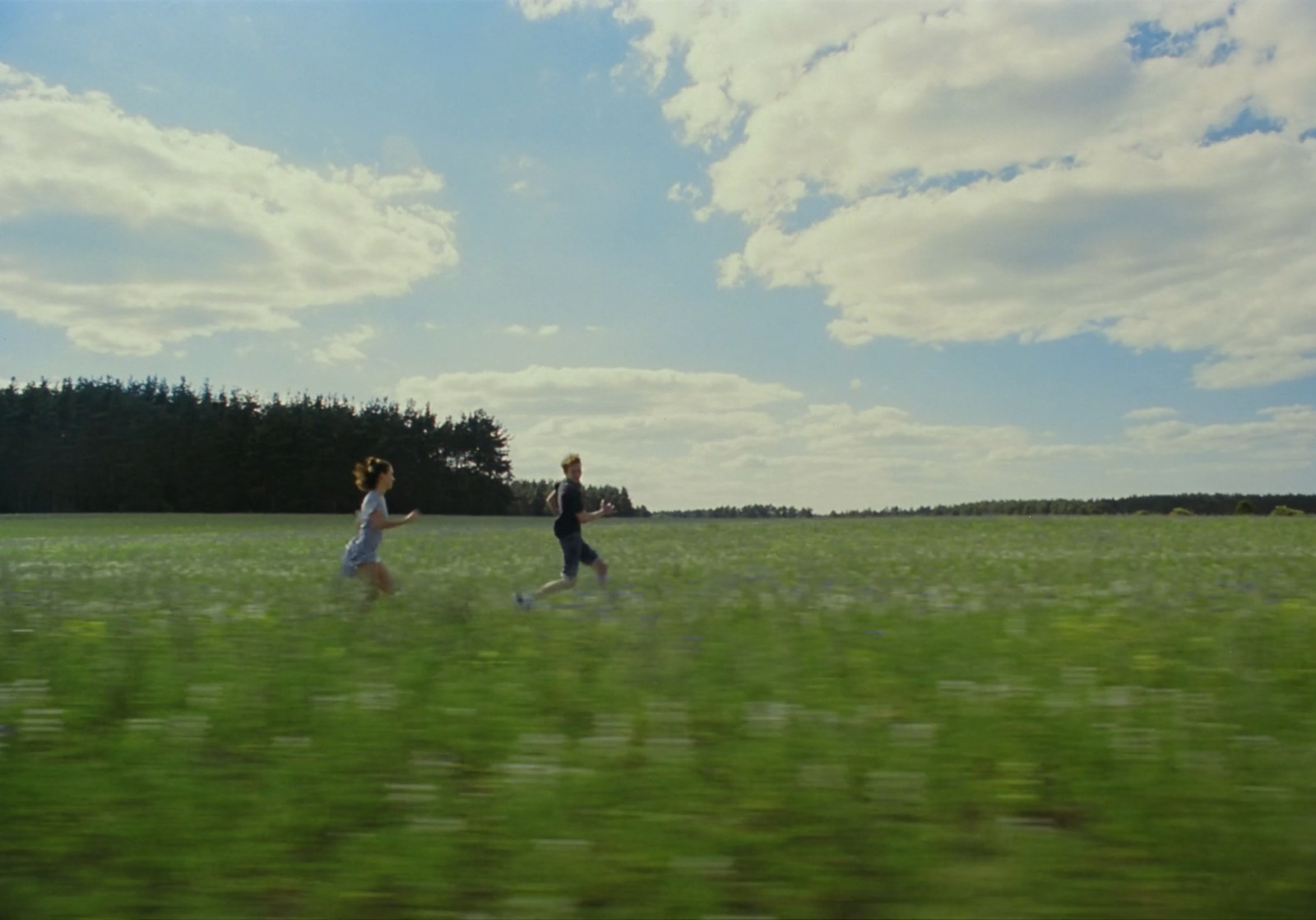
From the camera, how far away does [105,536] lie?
4766 centimetres

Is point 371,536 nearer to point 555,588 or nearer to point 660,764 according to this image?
point 555,588

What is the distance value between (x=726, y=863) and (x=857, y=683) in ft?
10.2

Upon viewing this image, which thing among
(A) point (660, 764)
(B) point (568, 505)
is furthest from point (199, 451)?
(A) point (660, 764)

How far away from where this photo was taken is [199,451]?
81.2 metres

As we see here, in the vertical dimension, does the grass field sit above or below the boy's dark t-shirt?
below

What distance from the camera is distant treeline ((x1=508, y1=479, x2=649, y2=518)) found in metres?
79.9

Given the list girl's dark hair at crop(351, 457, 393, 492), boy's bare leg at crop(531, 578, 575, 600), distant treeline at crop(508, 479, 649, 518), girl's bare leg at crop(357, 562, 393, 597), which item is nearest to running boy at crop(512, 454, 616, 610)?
boy's bare leg at crop(531, 578, 575, 600)

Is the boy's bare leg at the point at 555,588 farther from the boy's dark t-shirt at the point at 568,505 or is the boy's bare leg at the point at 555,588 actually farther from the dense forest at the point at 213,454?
the dense forest at the point at 213,454

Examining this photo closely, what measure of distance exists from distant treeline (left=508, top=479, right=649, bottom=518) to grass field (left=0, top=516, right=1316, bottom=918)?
216 ft

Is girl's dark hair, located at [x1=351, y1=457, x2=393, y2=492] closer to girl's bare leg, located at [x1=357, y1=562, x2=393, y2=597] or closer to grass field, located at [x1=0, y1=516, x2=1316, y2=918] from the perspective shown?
girl's bare leg, located at [x1=357, y1=562, x2=393, y2=597]

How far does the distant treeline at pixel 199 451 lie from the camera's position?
79.2 metres

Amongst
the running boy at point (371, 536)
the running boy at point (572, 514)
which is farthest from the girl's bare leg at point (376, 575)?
the running boy at point (572, 514)

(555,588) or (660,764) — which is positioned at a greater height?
(555,588)

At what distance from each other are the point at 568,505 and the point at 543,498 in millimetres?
85684
